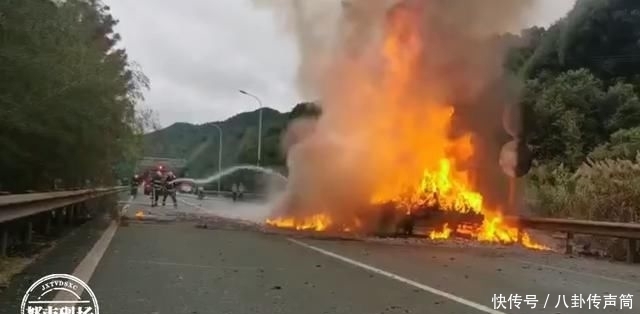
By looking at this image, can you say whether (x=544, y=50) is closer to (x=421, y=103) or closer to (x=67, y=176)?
(x=421, y=103)

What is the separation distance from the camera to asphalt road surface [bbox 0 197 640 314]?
7859 millimetres

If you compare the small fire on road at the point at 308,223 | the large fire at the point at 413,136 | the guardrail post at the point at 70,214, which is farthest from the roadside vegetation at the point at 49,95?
the large fire at the point at 413,136

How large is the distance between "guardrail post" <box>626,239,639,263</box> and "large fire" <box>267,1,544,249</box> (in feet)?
10.5

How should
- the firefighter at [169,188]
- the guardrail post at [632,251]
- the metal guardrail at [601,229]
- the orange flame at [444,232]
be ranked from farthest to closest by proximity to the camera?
the firefighter at [169,188] < the orange flame at [444,232] < the guardrail post at [632,251] < the metal guardrail at [601,229]

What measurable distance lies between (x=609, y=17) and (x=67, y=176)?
45.0 meters

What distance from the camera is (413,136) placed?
1986 cm

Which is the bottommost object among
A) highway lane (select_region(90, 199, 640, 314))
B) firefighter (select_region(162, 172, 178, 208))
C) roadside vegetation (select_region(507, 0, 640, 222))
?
highway lane (select_region(90, 199, 640, 314))

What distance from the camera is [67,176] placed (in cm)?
1998

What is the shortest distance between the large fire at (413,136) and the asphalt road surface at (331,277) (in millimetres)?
3160

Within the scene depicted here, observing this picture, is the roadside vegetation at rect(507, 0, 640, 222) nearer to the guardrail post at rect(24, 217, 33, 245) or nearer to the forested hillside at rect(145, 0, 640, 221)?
the forested hillside at rect(145, 0, 640, 221)

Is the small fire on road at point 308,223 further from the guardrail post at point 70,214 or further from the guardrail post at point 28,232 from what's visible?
the guardrail post at point 28,232

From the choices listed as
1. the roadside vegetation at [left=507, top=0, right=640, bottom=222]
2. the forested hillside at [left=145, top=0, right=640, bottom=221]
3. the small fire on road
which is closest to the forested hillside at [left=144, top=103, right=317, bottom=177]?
the forested hillside at [left=145, top=0, right=640, bottom=221]

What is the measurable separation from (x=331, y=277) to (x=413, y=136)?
10.3 m

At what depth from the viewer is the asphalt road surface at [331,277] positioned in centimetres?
786
